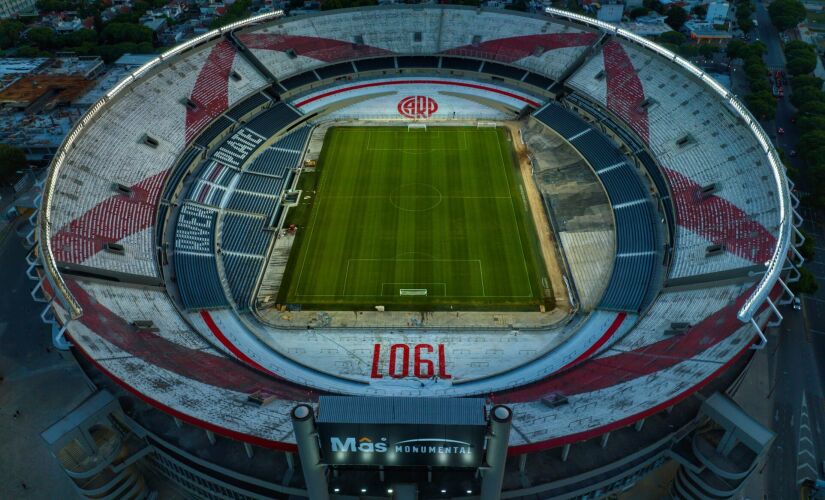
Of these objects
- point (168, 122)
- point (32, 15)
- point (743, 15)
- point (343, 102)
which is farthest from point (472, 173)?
point (32, 15)

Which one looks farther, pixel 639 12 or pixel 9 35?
pixel 639 12

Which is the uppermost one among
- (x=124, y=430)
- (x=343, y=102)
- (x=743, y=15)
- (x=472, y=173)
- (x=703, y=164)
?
(x=743, y=15)

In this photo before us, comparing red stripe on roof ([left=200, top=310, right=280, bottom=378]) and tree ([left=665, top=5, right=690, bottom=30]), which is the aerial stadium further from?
tree ([left=665, top=5, right=690, bottom=30])

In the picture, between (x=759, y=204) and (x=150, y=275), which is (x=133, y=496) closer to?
(x=150, y=275)

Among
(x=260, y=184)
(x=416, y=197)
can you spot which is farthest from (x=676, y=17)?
(x=260, y=184)

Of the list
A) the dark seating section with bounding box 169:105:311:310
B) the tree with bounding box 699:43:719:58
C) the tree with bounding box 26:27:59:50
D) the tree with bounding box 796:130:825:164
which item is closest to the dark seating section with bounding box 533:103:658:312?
the tree with bounding box 796:130:825:164

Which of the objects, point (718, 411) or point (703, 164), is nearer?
point (718, 411)

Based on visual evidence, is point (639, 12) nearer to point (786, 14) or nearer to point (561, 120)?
point (786, 14)
